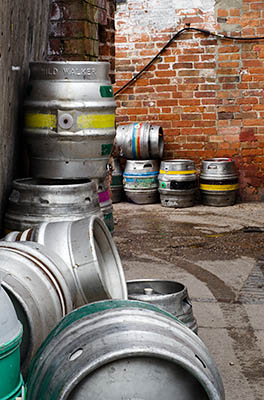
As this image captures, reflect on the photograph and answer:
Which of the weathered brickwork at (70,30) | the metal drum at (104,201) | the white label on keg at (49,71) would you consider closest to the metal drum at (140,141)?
the weathered brickwork at (70,30)

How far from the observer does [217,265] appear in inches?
192

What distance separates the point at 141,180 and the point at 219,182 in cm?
100

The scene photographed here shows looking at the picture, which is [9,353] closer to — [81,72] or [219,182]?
[81,72]

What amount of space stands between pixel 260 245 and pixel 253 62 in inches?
126

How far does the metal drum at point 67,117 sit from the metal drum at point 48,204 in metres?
0.29

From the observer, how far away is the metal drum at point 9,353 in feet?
5.03

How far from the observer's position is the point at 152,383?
1.73 metres

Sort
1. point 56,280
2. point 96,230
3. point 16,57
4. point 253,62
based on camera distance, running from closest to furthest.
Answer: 1. point 56,280
2. point 96,230
3. point 16,57
4. point 253,62

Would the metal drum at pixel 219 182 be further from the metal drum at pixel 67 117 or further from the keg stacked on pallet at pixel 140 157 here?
the metal drum at pixel 67 117

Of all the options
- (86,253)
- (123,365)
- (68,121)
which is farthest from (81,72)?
(123,365)

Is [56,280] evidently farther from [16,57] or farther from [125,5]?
[125,5]

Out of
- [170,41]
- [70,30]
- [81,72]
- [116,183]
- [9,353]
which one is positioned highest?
[170,41]

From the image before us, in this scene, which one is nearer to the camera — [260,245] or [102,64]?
[102,64]

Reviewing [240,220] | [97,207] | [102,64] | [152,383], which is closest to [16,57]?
[102,64]
